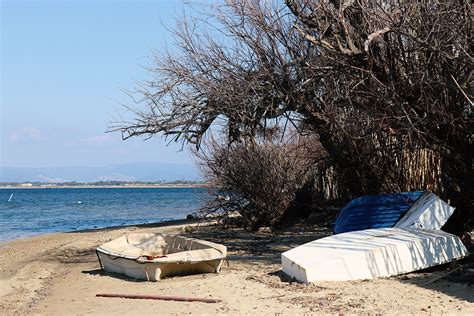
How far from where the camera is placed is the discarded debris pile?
1047cm

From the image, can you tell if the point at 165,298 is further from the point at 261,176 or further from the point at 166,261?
the point at 261,176

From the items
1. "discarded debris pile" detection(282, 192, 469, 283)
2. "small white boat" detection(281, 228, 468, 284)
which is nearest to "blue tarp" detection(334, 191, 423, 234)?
"discarded debris pile" detection(282, 192, 469, 283)

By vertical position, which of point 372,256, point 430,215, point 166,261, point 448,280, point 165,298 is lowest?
point 165,298

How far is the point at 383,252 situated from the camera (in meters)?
10.7

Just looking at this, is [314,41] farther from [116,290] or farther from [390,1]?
[116,290]

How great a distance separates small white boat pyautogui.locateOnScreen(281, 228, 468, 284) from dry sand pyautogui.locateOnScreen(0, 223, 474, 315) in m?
0.19

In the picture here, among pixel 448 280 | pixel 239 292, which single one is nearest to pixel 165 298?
pixel 239 292

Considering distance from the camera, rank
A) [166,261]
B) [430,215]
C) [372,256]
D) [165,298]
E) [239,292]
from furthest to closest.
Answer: [430,215]
[166,261]
[372,256]
[239,292]
[165,298]

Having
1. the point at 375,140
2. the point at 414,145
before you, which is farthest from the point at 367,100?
the point at 375,140

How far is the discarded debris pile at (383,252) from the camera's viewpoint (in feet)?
34.3

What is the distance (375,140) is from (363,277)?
5.27 meters

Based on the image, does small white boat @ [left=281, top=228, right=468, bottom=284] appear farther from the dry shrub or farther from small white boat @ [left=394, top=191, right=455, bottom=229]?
the dry shrub

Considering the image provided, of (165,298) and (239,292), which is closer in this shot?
(165,298)

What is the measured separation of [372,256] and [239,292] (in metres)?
2.13
